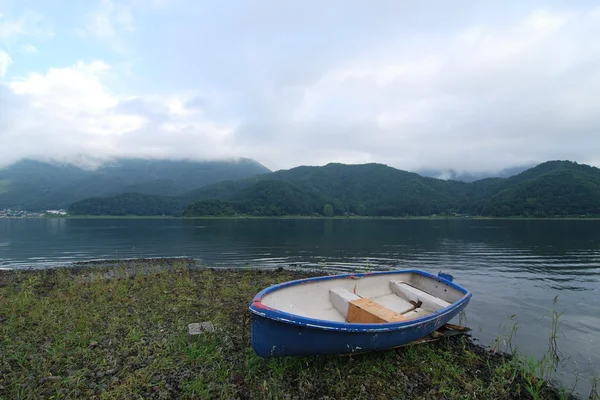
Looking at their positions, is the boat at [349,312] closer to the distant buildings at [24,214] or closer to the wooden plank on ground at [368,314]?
the wooden plank on ground at [368,314]

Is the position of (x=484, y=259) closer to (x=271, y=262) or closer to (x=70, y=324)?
(x=271, y=262)

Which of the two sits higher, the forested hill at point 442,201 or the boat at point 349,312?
the forested hill at point 442,201

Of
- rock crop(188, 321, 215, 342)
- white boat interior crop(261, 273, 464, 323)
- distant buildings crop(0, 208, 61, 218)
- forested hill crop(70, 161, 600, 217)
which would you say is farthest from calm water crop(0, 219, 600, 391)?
distant buildings crop(0, 208, 61, 218)

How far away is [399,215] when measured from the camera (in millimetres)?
160625

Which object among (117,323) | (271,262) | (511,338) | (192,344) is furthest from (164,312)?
(271,262)

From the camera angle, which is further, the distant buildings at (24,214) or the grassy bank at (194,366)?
the distant buildings at (24,214)

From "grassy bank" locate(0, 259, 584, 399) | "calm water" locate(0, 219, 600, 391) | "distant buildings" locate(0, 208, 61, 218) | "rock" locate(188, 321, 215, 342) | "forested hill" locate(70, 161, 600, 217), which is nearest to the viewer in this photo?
"grassy bank" locate(0, 259, 584, 399)

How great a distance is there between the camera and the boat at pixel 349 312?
700 centimetres

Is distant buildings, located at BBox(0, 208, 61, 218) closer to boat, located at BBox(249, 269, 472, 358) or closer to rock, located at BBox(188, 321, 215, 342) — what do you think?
rock, located at BBox(188, 321, 215, 342)

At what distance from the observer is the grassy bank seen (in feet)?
21.8

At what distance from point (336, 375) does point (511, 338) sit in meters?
7.98

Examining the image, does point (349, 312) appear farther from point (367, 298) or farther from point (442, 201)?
point (442, 201)

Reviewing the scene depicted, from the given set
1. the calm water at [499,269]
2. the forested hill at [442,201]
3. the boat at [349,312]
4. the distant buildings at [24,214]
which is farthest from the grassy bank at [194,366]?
the distant buildings at [24,214]

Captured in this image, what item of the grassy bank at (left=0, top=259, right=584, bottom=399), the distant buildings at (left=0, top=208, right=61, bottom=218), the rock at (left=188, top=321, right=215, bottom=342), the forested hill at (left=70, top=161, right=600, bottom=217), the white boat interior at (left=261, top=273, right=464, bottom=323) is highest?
the forested hill at (left=70, top=161, right=600, bottom=217)
